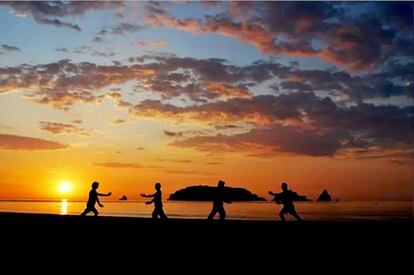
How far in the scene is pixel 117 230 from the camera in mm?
15055

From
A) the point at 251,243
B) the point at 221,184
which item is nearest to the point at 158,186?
the point at 221,184

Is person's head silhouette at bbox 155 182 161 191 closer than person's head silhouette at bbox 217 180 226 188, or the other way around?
person's head silhouette at bbox 217 180 226 188

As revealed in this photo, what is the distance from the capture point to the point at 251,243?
1211cm

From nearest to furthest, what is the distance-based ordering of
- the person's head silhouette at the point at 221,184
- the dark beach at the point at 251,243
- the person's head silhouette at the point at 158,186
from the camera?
the dark beach at the point at 251,243, the person's head silhouette at the point at 221,184, the person's head silhouette at the point at 158,186

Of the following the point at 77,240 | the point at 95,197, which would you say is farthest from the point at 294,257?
the point at 95,197

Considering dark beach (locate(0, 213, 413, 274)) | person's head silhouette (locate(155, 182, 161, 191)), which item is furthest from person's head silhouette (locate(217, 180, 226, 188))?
person's head silhouette (locate(155, 182, 161, 191))

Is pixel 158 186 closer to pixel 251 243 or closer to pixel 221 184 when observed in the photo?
pixel 221 184

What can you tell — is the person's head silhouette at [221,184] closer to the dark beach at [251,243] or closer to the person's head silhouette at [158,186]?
the dark beach at [251,243]

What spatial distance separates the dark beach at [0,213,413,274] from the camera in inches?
372

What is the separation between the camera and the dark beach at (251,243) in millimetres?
9453

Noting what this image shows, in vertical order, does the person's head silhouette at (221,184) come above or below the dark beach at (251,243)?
above

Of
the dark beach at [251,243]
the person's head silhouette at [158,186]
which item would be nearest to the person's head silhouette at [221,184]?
the dark beach at [251,243]

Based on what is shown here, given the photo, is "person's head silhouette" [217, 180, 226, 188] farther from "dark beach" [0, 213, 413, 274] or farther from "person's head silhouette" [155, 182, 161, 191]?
"person's head silhouette" [155, 182, 161, 191]

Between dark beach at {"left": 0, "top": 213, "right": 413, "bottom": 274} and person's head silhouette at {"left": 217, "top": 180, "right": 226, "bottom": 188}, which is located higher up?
person's head silhouette at {"left": 217, "top": 180, "right": 226, "bottom": 188}
